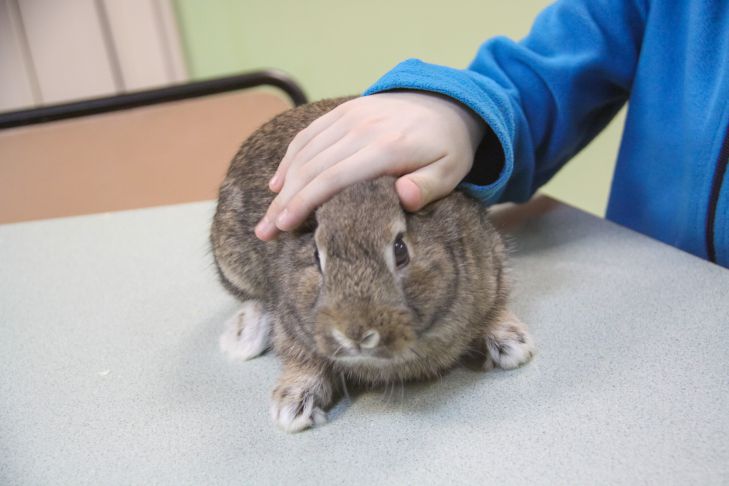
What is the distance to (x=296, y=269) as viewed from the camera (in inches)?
33.4

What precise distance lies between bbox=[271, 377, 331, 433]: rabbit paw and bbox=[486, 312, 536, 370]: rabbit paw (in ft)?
0.77

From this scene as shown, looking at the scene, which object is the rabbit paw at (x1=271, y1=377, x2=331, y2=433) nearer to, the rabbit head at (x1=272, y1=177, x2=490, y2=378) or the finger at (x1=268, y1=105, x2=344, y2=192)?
the rabbit head at (x1=272, y1=177, x2=490, y2=378)

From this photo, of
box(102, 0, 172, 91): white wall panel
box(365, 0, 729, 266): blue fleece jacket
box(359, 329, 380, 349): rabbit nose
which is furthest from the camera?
box(102, 0, 172, 91): white wall panel

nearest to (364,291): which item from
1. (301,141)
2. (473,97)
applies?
(301,141)

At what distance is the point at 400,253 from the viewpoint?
0.77 metres

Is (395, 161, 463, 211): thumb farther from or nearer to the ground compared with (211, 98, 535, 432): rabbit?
farther from the ground

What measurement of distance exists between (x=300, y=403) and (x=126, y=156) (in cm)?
176

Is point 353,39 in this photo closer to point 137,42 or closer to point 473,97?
point 137,42

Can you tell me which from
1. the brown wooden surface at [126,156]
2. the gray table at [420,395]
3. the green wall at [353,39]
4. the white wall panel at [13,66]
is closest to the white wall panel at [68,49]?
the white wall panel at [13,66]

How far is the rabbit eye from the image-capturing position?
2.52ft

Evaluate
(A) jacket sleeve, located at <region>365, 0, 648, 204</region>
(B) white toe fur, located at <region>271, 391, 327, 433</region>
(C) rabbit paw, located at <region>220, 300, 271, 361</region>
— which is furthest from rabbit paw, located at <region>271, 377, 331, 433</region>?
(A) jacket sleeve, located at <region>365, 0, 648, 204</region>

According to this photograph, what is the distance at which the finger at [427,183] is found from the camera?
796mm

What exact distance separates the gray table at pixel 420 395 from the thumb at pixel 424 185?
0.25 m

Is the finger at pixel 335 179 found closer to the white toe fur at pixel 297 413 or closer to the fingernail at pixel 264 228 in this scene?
the fingernail at pixel 264 228
